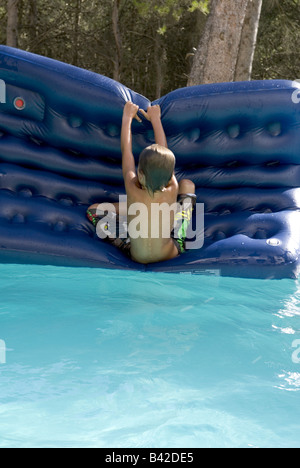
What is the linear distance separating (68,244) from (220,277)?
841 millimetres

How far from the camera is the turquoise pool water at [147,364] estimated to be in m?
1.30

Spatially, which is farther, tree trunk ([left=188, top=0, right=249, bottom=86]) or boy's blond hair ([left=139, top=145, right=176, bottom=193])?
tree trunk ([left=188, top=0, right=249, bottom=86])

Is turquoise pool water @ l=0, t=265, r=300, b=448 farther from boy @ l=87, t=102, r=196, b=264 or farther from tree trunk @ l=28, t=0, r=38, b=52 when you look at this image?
tree trunk @ l=28, t=0, r=38, b=52

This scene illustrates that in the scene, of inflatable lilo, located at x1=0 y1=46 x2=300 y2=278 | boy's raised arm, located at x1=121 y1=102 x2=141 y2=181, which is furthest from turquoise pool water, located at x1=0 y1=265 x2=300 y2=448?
boy's raised arm, located at x1=121 y1=102 x2=141 y2=181

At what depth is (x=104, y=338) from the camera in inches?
73.2

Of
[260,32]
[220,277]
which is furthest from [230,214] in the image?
[260,32]

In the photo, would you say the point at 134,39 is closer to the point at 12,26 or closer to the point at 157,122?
the point at 12,26

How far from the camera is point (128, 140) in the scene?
2914 millimetres

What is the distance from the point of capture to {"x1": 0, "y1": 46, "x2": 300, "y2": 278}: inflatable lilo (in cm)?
296

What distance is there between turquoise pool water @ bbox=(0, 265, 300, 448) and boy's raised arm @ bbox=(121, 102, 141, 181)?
0.65 metres

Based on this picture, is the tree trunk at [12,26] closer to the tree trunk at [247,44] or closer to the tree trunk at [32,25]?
the tree trunk at [32,25]

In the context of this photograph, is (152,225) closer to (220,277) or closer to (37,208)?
(220,277)

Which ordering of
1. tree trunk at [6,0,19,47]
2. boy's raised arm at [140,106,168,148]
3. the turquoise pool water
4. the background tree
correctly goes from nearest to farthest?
the turquoise pool water → boy's raised arm at [140,106,168,148] → tree trunk at [6,0,19,47] → the background tree

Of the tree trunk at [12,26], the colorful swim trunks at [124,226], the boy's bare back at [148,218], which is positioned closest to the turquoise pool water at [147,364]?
the boy's bare back at [148,218]
